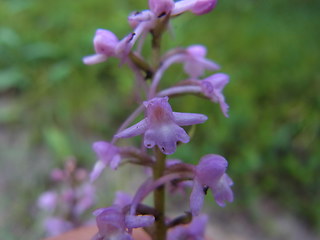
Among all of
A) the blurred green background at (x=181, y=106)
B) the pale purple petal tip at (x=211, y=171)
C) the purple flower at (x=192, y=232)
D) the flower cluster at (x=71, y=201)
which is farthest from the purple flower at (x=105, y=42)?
the blurred green background at (x=181, y=106)

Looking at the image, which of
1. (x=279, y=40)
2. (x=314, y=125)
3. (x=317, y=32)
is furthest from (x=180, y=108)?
(x=317, y=32)

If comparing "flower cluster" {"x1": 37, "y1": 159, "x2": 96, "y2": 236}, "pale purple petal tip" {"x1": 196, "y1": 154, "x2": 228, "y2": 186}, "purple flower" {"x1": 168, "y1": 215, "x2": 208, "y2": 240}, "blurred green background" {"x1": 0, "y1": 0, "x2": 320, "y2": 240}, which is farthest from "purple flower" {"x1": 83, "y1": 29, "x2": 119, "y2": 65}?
"blurred green background" {"x1": 0, "y1": 0, "x2": 320, "y2": 240}

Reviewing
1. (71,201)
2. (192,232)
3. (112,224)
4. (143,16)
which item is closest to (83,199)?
(71,201)

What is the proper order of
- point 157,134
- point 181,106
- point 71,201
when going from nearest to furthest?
point 157,134 < point 71,201 < point 181,106

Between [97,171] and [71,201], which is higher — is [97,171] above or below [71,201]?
below

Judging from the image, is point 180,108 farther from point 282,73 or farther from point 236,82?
point 282,73

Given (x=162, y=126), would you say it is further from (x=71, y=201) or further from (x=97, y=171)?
(x=71, y=201)

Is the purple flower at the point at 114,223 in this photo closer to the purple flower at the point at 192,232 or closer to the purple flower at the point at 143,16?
the purple flower at the point at 192,232
